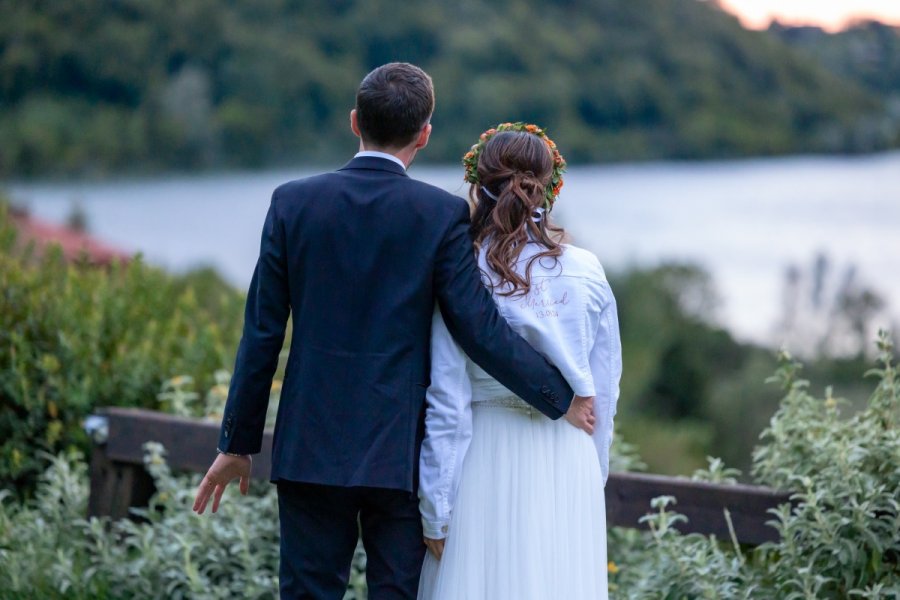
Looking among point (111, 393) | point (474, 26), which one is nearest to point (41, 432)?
point (111, 393)

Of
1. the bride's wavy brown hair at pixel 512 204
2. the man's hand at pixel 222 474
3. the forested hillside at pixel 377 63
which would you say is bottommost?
the man's hand at pixel 222 474

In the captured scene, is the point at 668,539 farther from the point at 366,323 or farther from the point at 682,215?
the point at 682,215

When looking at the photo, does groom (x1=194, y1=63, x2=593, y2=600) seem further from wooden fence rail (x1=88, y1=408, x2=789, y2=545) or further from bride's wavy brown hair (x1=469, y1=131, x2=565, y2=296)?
wooden fence rail (x1=88, y1=408, x2=789, y2=545)

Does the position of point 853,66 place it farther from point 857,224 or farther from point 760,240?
point 760,240

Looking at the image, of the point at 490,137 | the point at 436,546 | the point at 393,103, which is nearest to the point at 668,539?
the point at 436,546

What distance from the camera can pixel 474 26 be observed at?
26.8m

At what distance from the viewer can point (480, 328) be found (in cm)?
258

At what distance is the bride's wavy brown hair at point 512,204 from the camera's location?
273 cm

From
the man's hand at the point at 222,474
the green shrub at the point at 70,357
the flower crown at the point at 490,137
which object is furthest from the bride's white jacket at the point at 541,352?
the green shrub at the point at 70,357

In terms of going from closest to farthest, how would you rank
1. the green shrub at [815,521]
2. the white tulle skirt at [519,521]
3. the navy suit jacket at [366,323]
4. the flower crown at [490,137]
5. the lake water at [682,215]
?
1. the navy suit jacket at [366,323]
2. the white tulle skirt at [519,521]
3. the flower crown at [490,137]
4. the green shrub at [815,521]
5. the lake water at [682,215]

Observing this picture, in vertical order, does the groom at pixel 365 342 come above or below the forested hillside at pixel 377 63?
below

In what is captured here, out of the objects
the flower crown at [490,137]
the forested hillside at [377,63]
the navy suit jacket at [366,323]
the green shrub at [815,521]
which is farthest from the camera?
the forested hillside at [377,63]

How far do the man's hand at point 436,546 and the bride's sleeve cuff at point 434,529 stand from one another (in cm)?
3

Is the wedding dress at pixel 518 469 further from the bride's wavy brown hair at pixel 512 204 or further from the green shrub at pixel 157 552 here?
the green shrub at pixel 157 552
